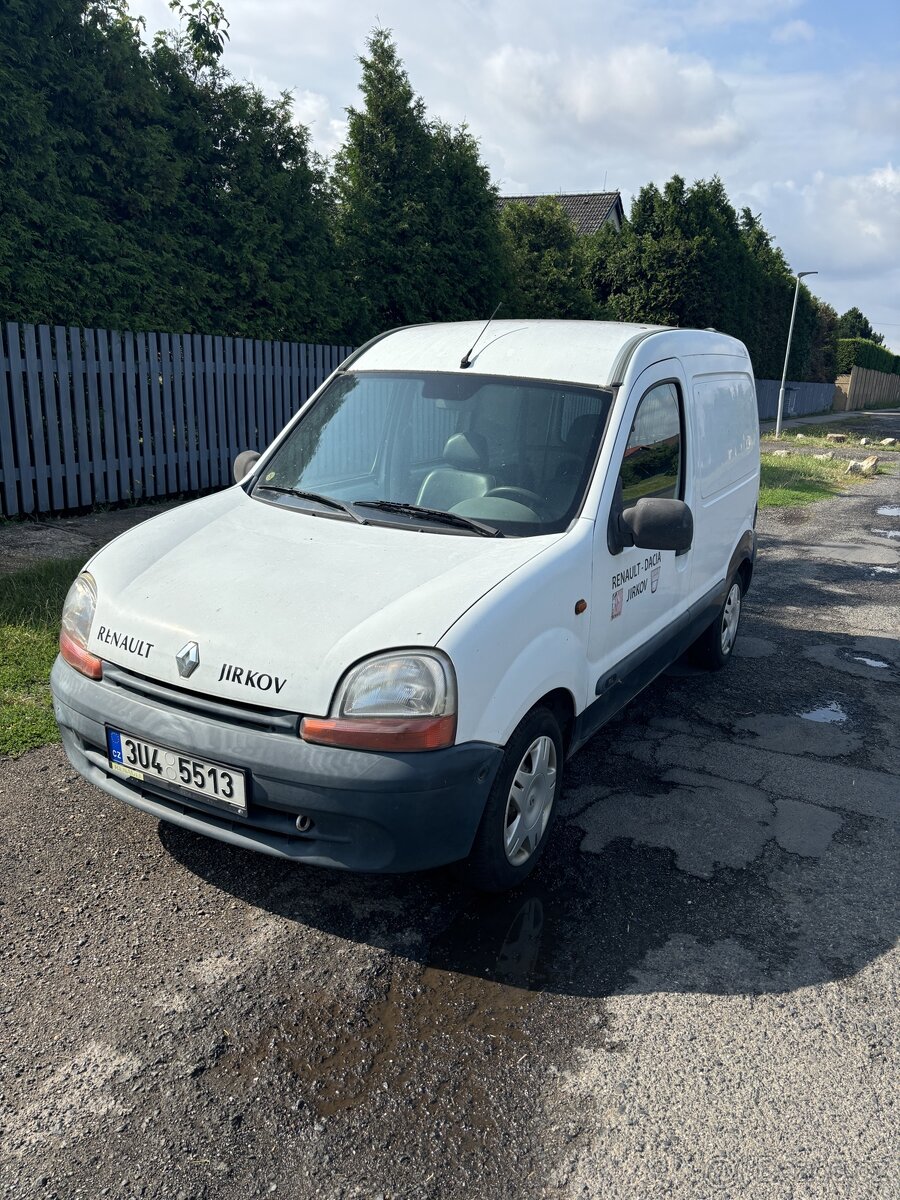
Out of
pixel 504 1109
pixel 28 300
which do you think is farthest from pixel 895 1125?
pixel 28 300

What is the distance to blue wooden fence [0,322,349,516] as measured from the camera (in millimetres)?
Result: 8539

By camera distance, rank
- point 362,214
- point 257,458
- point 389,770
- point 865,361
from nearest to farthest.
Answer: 1. point 389,770
2. point 257,458
3. point 362,214
4. point 865,361

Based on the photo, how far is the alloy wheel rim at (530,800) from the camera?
124 inches

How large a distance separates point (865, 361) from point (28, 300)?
177 ft

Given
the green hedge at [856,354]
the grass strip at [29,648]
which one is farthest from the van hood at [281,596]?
the green hedge at [856,354]

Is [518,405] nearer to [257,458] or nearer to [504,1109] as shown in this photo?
[257,458]

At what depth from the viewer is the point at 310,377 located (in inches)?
467

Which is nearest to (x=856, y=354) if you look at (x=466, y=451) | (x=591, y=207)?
(x=591, y=207)

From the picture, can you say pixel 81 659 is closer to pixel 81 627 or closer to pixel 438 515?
pixel 81 627

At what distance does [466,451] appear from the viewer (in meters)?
3.86

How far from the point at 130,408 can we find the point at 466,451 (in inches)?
267

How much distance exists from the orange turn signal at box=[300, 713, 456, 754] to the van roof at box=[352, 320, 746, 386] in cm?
186

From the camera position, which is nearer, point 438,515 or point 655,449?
point 438,515

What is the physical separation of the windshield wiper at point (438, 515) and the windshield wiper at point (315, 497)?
61 millimetres
